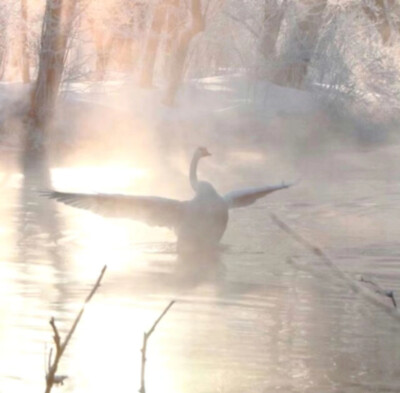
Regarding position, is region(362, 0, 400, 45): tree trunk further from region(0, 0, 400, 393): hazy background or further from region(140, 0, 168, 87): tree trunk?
region(140, 0, 168, 87): tree trunk

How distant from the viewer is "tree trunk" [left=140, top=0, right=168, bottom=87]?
3400cm

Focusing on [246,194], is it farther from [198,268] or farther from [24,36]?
[24,36]

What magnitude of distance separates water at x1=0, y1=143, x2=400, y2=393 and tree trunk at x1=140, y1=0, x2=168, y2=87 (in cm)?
1766

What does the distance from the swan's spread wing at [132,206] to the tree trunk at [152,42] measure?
22012 mm

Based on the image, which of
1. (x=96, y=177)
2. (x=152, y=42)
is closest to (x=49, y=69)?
(x=96, y=177)

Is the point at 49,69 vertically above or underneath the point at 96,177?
above

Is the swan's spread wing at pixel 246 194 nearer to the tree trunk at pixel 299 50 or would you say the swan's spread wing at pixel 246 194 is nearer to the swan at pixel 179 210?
the swan at pixel 179 210

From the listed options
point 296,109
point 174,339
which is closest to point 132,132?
point 296,109

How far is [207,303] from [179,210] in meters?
2.42

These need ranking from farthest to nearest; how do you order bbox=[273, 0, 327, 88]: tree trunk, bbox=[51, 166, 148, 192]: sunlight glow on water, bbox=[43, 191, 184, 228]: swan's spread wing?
bbox=[273, 0, 327, 88]: tree trunk
bbox=[51, 166, 148, 192]: sunlight glow on water
bbox=[43, 191, 184, 228]: swan's spread wing

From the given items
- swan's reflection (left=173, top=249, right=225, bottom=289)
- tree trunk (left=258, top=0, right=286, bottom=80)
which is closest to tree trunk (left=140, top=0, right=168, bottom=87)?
tree trunk (left=258, top=0, right=286, bottom=80)

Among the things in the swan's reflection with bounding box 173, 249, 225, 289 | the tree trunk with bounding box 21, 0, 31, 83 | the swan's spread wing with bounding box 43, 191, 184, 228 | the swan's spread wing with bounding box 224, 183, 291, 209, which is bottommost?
the tree trunk with bounding box 21, 0, 31, 83

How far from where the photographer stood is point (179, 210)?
11875 mm

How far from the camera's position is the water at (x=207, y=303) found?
23.1ft
